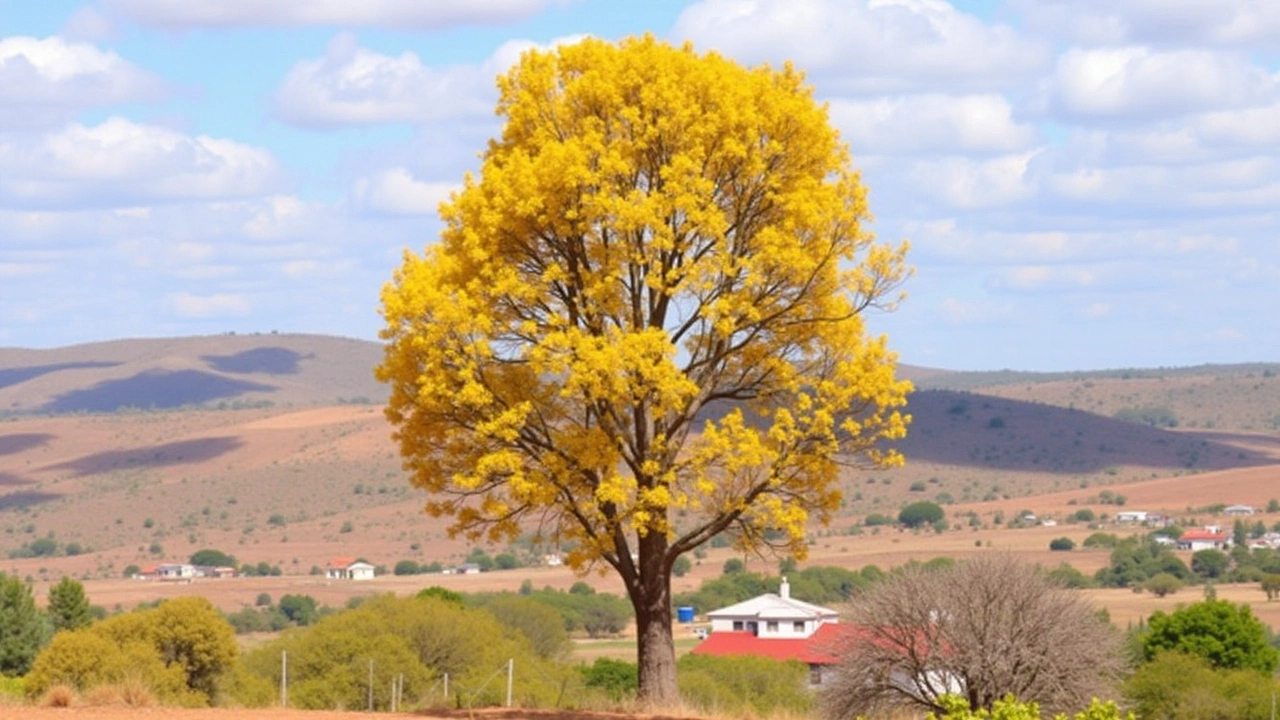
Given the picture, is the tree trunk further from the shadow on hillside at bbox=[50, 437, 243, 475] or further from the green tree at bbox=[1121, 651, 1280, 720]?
the shadow on hillside at bbox=[50, 437, 243, 475]

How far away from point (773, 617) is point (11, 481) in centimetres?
13043

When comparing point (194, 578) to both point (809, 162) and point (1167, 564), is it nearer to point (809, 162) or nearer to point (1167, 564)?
point (1167, 564)

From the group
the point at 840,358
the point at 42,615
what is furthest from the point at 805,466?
the point at 42,615

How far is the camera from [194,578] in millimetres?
133250

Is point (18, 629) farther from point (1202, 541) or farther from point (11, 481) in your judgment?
point (11, 481)

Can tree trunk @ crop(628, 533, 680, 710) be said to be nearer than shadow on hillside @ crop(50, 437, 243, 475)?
Yes

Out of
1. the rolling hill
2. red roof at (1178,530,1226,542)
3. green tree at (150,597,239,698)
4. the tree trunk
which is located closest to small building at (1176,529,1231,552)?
red roof at (1178,530,1226,542)

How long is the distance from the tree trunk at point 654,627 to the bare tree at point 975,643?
2349mm

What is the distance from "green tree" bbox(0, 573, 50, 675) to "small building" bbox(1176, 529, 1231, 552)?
9102cm

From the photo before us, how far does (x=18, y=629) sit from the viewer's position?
6662 centimetres

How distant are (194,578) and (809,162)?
11491 centimetres

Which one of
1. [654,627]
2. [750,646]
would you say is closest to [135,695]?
[654,627]

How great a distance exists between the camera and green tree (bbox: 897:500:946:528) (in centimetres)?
14912

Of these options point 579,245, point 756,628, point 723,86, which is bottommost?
point 756,628
